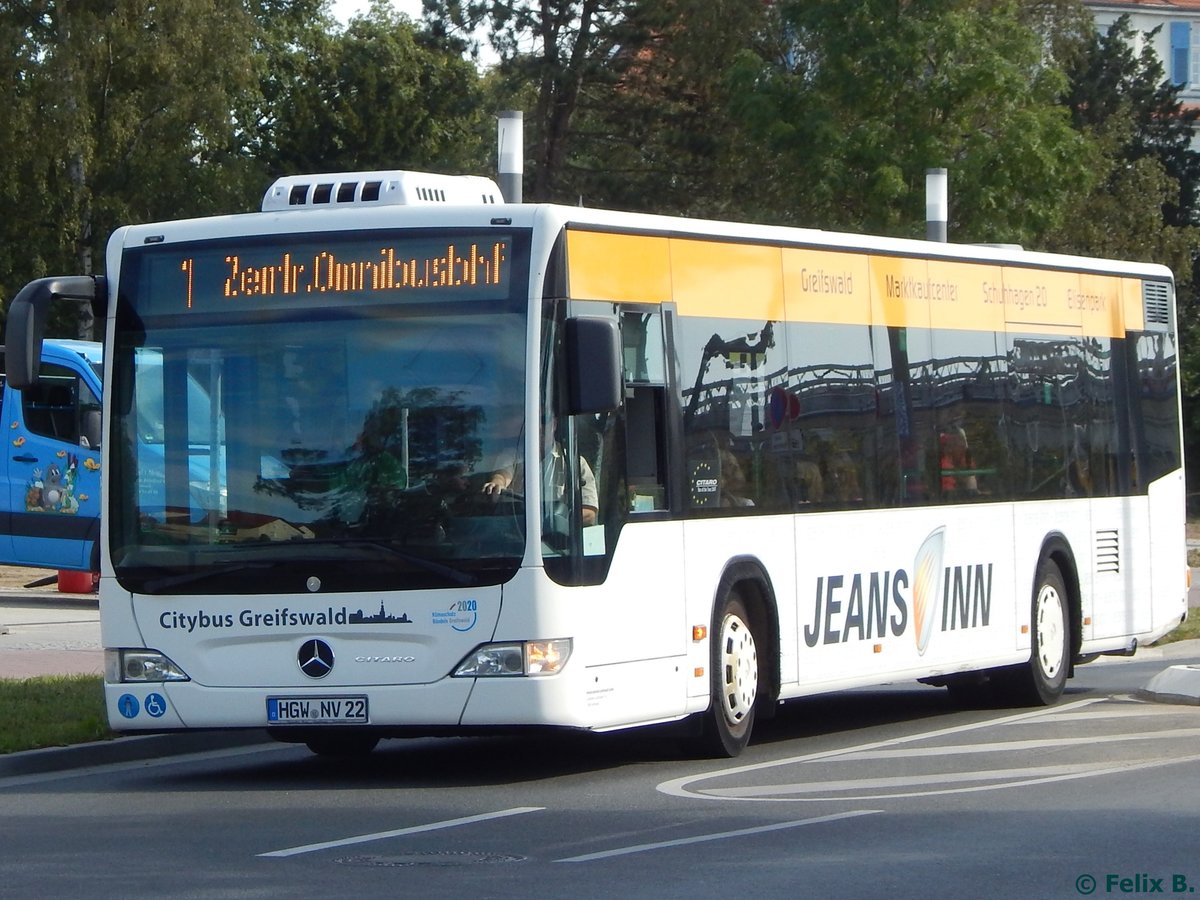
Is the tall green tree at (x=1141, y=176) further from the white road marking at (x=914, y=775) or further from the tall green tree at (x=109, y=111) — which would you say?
the white road marking at (x=914, y=775)

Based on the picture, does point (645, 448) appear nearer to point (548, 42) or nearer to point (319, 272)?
point (319, 272)

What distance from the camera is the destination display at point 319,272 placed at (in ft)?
36.1

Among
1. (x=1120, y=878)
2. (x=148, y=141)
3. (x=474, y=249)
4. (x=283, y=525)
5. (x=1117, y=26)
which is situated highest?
(x=1117, y=26)

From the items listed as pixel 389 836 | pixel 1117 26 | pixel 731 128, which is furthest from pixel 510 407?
pixel 1117 26

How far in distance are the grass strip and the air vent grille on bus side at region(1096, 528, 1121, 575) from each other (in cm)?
715

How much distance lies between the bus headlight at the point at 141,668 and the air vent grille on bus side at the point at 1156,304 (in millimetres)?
9110

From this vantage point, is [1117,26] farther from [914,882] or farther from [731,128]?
[914,882]

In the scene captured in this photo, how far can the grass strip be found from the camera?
12.4 m

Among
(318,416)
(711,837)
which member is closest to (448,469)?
(318,416)

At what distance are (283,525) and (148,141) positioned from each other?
3813 cm

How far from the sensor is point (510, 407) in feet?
35.2

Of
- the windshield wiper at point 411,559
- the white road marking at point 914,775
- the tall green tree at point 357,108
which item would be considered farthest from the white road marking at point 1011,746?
the tall green tree at point 357,108

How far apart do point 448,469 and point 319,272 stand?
1244mm

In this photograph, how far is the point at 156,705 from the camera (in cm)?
1113
